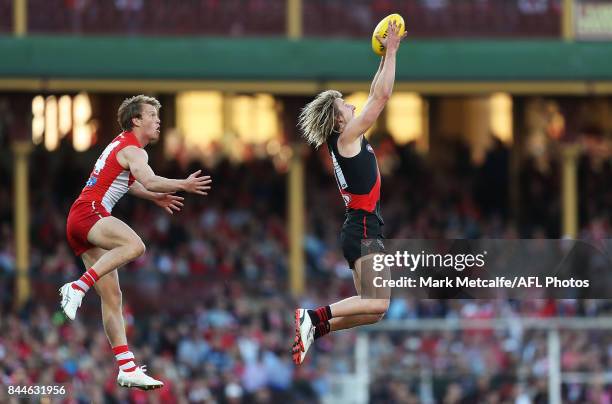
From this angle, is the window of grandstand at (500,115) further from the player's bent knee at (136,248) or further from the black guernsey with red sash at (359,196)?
the player's bent knee at (136,248)

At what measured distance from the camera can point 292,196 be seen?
85.2 ft

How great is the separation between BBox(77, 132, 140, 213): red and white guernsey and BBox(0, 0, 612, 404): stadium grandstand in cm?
701

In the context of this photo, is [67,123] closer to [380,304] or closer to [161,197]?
[161,197]

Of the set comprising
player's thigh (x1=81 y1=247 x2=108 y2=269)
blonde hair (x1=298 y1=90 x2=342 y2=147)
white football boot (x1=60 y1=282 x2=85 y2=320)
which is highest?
blonde hair (x1=298 y1=90 x2=342 y2=147)

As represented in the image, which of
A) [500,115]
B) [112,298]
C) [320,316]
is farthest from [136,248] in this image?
[500,115]

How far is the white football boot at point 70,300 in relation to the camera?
14.5m

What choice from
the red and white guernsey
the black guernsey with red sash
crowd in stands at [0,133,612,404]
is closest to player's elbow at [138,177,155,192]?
the red and white guernsey

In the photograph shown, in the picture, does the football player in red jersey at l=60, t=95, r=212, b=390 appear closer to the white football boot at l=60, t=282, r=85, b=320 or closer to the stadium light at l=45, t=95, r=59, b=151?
the white football boot at l=60, t=282, r=85, b=320

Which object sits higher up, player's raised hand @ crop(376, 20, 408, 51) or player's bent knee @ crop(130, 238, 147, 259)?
player's raised hand @ crop(376, 20, 408, 51)

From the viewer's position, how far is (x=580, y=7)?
1037 inches

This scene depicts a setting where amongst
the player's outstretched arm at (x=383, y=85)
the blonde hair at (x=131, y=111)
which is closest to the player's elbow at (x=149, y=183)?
the blonde hair at (x=131, y=111)

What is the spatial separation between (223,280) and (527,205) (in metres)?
5.72

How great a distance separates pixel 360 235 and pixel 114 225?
2.11 meters

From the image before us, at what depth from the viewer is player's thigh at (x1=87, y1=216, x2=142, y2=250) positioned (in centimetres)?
1470
